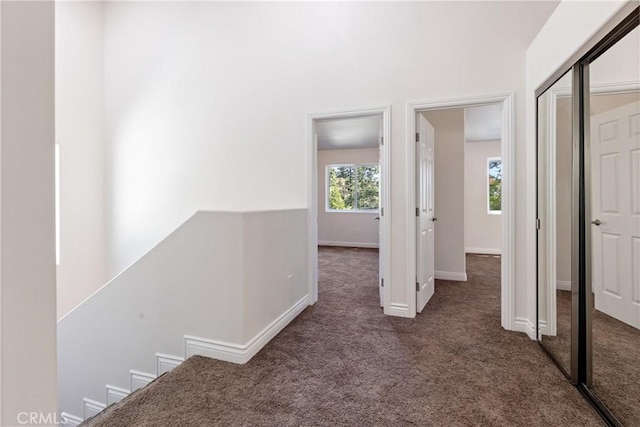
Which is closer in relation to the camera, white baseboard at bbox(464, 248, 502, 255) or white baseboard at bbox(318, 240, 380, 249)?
white baseboard at bbox(464, 248, 502, 255)

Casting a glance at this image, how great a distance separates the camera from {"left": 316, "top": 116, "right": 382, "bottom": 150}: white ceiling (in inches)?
196

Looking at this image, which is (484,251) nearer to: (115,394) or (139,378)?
(139,378)

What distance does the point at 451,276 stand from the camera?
417 cm

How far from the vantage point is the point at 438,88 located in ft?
8.91

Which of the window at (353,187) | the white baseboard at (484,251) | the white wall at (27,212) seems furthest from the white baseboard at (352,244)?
the white wall at (27,212)

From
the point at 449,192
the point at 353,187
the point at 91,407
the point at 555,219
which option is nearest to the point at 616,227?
the point at 555,219

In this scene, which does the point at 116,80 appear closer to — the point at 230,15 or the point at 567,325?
the point at 230,15

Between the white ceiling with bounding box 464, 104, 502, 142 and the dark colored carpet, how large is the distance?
2.93m

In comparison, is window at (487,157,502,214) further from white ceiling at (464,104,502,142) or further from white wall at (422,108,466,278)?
white wall at (422,108,466,278)

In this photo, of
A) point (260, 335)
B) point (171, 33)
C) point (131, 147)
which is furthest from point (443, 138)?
point (131, 147)

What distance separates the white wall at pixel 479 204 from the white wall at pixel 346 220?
6.36ft

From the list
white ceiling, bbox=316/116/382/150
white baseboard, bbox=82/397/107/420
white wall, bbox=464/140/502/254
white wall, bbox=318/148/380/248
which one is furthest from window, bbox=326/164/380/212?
white baseboard, bbox=82/397/107/420

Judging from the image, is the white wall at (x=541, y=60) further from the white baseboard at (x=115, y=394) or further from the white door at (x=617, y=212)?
the white baseboard at (x=115, y=394)

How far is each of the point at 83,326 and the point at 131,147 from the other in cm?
240
